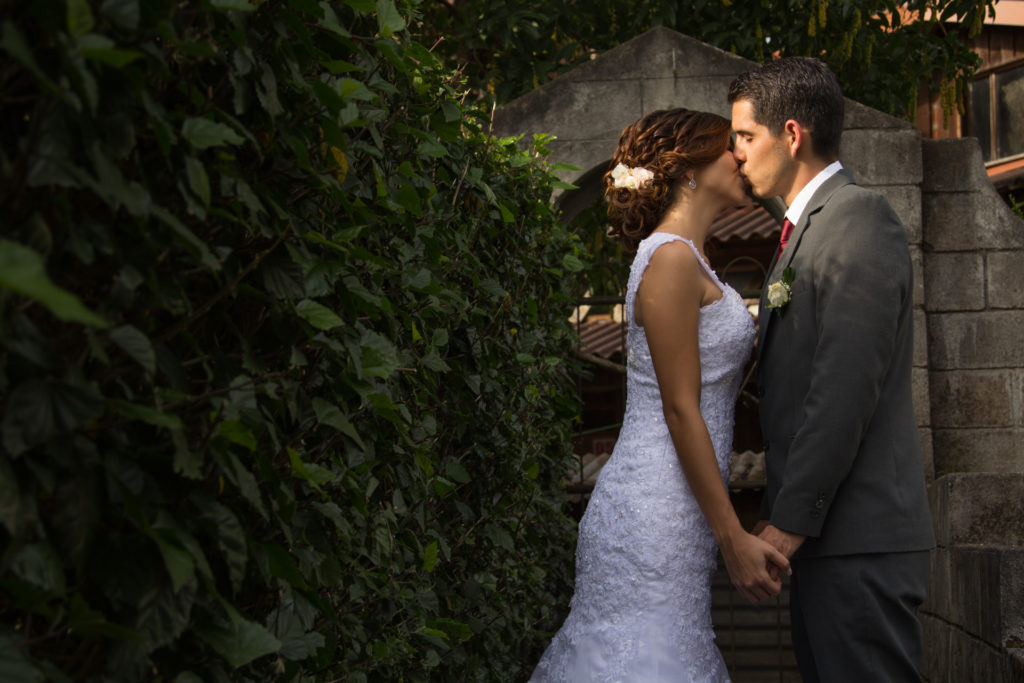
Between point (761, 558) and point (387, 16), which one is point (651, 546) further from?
point (387, 16)

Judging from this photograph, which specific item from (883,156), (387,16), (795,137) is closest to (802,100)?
(795,137)

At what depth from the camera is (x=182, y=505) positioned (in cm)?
128

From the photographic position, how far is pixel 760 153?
3.20 meters

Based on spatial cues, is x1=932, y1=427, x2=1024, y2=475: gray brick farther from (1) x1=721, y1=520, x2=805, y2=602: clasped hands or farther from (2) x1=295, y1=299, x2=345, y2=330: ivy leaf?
(2) x1=295, y1=299, x2=345, y2=330: ivy leaf

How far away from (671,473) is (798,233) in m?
0.77

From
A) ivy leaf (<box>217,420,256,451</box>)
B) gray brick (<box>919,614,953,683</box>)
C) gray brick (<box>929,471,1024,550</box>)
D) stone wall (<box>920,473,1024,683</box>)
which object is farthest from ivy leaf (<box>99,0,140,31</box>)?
gray brick (<box>919,614,953,683</box>)

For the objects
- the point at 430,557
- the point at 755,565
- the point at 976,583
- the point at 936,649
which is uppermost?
the point at 430,557

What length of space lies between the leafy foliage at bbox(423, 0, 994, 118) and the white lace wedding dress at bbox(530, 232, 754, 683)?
17.3 feet

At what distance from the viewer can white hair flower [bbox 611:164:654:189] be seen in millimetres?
3326

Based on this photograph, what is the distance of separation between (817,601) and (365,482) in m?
1.39

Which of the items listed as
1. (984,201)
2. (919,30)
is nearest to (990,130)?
(919,30)

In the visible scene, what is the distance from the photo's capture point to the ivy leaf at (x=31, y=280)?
88 centimetres

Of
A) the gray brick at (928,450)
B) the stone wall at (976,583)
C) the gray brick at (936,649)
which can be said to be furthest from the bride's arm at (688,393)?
the gray brick at (928,450)

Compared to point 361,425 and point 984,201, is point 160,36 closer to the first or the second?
point 361,425
